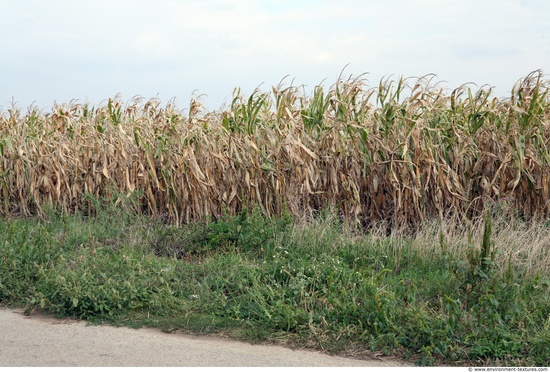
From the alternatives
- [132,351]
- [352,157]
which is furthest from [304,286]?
[352,157]

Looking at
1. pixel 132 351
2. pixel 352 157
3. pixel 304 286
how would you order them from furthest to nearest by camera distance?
pixel 352 157
pixel 304 286
pixel 132 351

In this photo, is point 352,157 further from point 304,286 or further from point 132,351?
point 132,351

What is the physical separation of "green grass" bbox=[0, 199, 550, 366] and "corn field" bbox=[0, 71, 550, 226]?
64 cm

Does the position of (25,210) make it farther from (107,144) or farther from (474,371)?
(474,371)

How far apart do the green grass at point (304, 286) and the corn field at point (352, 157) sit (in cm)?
64

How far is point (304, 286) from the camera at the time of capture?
5.87 metres

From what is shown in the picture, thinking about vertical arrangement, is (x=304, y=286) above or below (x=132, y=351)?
above

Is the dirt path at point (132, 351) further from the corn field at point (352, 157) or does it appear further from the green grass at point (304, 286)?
the corn field at point (352, 157)

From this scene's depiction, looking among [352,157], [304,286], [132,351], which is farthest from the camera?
[352,157]

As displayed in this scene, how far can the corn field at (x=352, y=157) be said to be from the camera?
8.25m

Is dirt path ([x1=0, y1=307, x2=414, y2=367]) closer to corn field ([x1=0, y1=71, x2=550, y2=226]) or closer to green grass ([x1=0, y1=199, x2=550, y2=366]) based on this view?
green grass ([x1=0, y1=199, x2=550, y2=366])

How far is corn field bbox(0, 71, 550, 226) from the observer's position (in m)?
8.25

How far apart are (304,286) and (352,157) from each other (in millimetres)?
3022

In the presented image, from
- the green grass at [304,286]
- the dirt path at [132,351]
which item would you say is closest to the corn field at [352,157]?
the green grass at [304,286]
